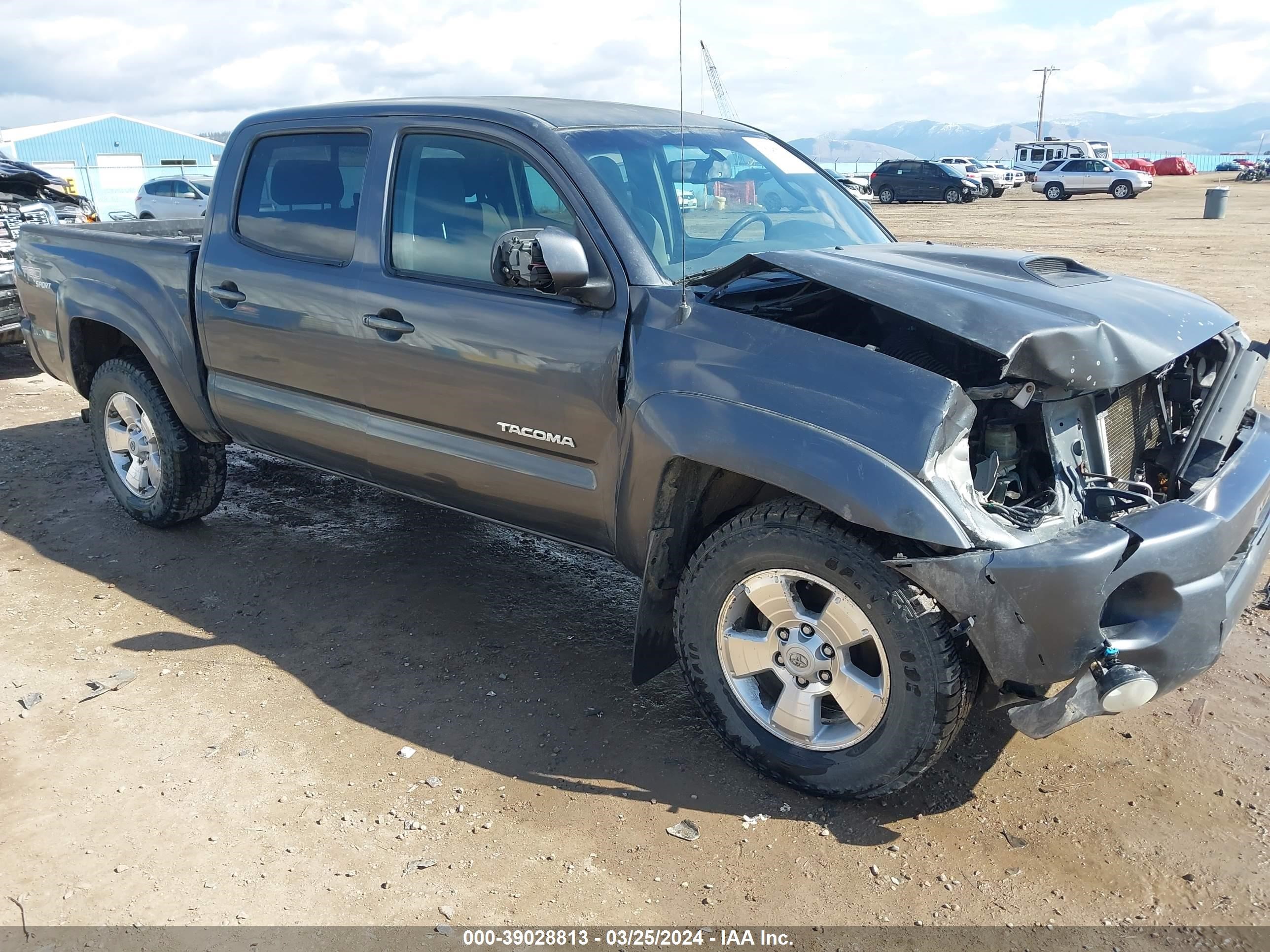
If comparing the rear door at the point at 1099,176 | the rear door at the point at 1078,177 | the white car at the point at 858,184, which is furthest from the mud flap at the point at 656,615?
the rear door at the point at 1099,176

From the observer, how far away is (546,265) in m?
3.09

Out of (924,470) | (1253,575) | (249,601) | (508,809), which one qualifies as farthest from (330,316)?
(1253,575)

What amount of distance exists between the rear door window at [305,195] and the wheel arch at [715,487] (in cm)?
160

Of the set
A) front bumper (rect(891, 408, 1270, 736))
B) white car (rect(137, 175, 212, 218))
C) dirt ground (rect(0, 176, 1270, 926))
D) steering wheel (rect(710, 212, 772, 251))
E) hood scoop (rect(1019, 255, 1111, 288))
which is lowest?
dirt ground (rect(0, 176, 1270, 926))

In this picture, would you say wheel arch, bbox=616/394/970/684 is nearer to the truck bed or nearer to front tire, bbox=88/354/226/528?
the truck bed

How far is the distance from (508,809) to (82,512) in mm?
3693

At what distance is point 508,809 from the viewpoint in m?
3.02

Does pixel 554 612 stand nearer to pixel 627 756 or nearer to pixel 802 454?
pixel 627 756

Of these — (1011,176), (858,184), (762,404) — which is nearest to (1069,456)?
(762,404)

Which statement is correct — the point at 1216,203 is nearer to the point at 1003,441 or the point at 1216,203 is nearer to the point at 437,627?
the point at 1003,441

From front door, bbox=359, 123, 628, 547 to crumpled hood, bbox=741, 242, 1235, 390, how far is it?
59cm

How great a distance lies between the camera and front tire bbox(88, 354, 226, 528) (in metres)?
4.91

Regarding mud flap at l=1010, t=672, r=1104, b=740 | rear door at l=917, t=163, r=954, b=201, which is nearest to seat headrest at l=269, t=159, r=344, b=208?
mud flap at l=1010, t=672, r=1104, b=740

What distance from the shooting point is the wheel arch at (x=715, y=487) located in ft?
8.50
